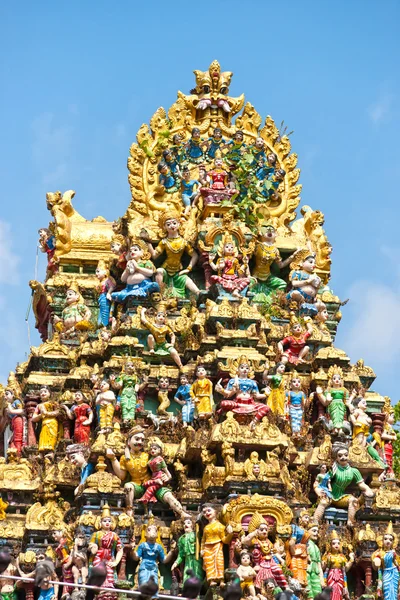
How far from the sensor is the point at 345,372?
44.4 m

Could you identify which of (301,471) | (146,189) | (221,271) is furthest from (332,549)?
(146,189)

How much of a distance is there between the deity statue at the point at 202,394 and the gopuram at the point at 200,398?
5 centimetres

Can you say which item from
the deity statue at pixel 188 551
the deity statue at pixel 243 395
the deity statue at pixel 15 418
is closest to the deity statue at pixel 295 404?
the deity statue at pixel 243 395

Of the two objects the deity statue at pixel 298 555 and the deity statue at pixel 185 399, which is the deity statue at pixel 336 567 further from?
the deity statue at pixel 185 399

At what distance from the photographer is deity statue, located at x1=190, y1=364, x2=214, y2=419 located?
40906 mm

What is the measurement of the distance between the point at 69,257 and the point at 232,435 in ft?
35.4

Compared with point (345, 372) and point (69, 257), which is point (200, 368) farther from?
point (69, 257)

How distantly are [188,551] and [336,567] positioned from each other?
11.3ft

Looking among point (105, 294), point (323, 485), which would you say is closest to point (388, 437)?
point (323, 485)

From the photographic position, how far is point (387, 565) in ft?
127

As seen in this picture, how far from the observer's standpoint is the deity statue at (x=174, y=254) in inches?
1767

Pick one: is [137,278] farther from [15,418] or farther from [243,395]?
[243,395]

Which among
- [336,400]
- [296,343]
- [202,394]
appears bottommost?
[202,394]

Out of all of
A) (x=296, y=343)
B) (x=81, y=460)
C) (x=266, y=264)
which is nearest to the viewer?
(x=81, y=460)
